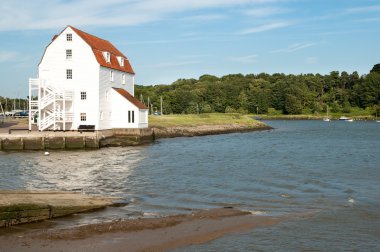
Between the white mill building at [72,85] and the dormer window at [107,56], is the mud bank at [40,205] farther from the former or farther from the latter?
the dormer window at [107,56]

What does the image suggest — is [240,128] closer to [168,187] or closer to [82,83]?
[82,83]

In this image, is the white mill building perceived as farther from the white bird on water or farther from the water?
the white bird on water

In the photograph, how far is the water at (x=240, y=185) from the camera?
1531cm

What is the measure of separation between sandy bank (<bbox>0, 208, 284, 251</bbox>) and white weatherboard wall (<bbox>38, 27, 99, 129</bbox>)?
37577mm

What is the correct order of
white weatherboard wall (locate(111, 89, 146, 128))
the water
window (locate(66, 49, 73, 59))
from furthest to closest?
white weatherboard wall (locate(111, 89, 146, 128)) < window (locate(66, 49, 73, 59)) < the water

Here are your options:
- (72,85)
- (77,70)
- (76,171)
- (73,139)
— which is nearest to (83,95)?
(72,85)

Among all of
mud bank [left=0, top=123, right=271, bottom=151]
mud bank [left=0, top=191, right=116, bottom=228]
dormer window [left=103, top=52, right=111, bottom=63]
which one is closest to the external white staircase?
mud bank [left=0, top=123, right=271, bottom=151]

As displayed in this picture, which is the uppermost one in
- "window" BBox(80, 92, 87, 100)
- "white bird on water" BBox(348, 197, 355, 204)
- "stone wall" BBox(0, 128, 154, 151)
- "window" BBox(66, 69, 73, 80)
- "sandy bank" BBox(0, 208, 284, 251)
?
"window" BBox(66, 69, 73, 80)

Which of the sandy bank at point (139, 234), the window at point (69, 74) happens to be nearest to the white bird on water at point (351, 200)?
the sandy bank at point (139, 234)

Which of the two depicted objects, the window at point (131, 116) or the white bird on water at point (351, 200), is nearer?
the white bird on water at point (351, 200)

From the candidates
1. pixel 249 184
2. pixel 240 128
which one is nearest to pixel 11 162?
pixel 249 184

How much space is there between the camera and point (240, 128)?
322 ft

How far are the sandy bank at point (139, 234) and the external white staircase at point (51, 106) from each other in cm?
3704

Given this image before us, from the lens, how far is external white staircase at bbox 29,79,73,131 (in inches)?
2025
